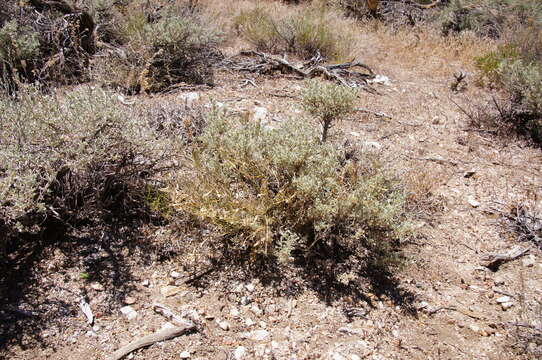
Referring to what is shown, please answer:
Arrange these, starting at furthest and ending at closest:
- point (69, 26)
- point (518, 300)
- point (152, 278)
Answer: point (69, 26)
point (518, 300)
point (152, 278)

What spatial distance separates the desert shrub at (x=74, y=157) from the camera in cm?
234

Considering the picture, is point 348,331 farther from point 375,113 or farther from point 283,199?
point 375,113

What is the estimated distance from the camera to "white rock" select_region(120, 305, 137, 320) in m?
2.20

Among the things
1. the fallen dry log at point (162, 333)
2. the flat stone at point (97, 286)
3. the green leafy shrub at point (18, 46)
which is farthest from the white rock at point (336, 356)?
the green leafy shrub at point (18, 46)

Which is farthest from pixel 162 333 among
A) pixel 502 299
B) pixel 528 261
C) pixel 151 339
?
pixel 528 261

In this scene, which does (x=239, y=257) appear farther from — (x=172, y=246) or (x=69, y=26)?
(x=69, y=26)

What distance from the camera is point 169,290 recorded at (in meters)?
2.38

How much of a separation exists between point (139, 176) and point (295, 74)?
3456 mm

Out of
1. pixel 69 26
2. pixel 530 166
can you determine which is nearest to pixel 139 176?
pixel 69 26

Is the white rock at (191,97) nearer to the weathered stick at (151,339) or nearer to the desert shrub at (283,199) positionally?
the desert shrub at (283,199)

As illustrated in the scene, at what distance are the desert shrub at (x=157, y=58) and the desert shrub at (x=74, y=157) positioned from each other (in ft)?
6.59

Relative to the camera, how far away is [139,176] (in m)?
2.87

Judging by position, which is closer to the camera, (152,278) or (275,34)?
(152,278)

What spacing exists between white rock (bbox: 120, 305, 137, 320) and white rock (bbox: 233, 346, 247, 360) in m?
0.58
